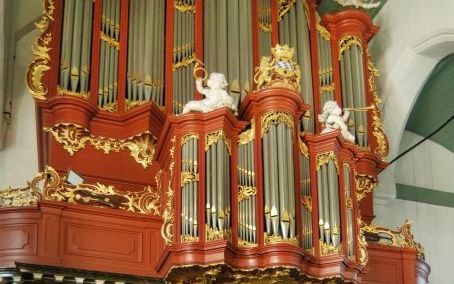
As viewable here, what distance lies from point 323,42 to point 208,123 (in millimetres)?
4346

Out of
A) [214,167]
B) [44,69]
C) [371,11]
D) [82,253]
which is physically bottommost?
[82,253]

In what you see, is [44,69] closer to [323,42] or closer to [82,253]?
[82,253]

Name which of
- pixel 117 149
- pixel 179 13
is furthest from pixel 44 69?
pixel 179 13

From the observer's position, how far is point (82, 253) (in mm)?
10945

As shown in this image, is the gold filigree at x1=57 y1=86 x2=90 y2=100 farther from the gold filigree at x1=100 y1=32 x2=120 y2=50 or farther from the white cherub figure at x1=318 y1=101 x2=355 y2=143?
the white cherub figure at x1=318 y1=101 x2=355 y2=143

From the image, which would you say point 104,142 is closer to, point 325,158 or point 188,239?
point 188,239

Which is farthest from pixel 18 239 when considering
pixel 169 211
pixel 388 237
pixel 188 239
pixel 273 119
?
pixel 388 237

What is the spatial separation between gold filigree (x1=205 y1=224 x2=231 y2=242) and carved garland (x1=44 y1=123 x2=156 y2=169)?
220cm

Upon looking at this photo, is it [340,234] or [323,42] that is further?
[323,42]

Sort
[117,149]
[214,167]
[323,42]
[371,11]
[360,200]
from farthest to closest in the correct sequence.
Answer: [371,11], [323,42], [360,200], [117,149], [214,167]

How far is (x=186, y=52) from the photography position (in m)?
13.5

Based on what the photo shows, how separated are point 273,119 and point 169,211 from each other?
5.76 ft

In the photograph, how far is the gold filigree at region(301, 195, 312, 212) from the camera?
1116 centimetres

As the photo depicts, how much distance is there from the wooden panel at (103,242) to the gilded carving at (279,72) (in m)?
2.60
